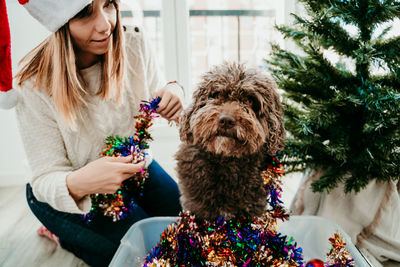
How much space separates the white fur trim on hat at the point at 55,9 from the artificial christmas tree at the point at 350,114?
0.84 meters

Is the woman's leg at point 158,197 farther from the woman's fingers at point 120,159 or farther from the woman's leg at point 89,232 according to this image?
the woman's fingers at point 120,159

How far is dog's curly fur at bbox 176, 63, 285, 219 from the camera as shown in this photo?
83 cm

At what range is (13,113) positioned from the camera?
82.1 inches

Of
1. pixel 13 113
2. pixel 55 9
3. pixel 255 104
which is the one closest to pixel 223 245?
pixel 255 104

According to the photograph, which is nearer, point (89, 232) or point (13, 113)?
point (89, 232)

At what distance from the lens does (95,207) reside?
1.12 m

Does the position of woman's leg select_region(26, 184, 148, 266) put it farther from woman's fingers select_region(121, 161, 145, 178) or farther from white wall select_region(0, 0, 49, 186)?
white wall select_region(0, 0, 49, 186)

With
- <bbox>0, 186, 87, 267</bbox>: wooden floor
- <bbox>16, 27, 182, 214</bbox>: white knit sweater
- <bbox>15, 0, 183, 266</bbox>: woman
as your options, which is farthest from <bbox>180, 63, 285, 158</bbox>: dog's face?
<bbox>0, 186, 87, 267</bbox>: wooden floor

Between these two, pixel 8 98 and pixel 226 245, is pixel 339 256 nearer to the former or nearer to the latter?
pixel 226 245

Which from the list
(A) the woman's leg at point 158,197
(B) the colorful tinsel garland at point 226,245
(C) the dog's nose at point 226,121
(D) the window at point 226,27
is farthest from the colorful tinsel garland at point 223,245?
(D) the window at point 226,27

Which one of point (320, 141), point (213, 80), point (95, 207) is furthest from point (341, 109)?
point (95, 207)

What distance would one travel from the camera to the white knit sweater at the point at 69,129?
3.51 feet

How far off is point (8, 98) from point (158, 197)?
82cm

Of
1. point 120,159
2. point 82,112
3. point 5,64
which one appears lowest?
point 120,159
